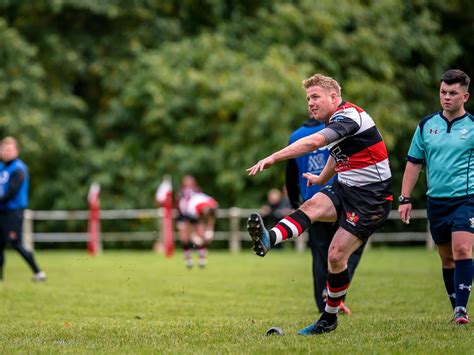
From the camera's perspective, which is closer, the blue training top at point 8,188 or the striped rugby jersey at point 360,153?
the striped rugby jersey at point 360,153

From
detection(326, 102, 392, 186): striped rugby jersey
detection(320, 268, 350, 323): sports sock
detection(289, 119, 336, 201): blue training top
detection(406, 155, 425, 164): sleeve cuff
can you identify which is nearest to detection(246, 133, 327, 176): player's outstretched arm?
detection(326, 102, 392, 186): striped rugby jersey

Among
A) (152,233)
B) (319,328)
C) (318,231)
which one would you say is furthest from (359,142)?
(152,233)

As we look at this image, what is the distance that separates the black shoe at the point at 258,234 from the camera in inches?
288

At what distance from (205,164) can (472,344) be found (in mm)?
24045

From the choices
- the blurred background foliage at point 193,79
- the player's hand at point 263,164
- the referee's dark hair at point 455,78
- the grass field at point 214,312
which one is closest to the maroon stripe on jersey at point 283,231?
the player's hand at point 263,164

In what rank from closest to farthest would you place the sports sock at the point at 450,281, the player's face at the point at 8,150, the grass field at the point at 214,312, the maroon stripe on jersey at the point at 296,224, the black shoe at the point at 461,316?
the grass field at the point at 214,312 → the maroon stripe on jersey at the point at 296,224 → the black shoe at the point at 461,316 → the sports sock at the point at 450,281 → the player's face at the point at 8,150

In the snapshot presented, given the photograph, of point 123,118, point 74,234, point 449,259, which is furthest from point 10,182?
point 123,118

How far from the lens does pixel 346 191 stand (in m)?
8.08

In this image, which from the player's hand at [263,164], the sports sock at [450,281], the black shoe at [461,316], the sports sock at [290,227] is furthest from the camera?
the sports sock at [450,281]

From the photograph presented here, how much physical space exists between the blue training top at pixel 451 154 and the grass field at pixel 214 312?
126 centimetres

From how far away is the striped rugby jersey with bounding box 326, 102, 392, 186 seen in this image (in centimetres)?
800

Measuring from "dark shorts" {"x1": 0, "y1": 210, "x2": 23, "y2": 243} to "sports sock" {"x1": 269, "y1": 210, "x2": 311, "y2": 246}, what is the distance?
8.59m

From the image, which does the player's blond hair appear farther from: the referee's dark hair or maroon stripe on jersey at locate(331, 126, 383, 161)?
the referee's dark hair

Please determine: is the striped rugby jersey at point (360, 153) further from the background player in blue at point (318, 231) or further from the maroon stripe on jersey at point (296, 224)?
the background player in blue at point (318, 231)
